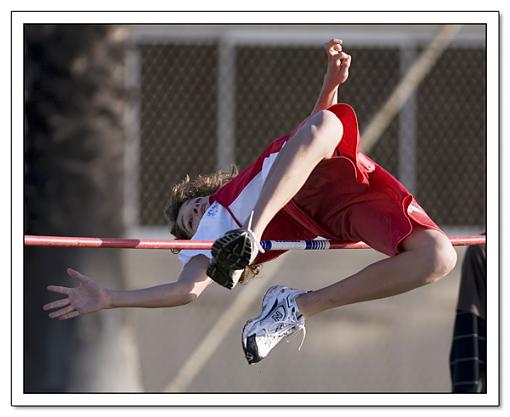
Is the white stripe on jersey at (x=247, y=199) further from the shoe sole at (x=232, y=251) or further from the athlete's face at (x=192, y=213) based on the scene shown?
the shoe sole at (x=232, y=251)

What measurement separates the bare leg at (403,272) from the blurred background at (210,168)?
2.97m

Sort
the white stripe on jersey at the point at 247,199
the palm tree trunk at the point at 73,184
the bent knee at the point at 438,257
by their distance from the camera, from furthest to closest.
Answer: the palm tree trunk at the point at 73,184 < the white stripe on jersey at the point at 247,199 < the bent knee at the point at 438,257

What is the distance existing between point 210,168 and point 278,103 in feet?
1.97

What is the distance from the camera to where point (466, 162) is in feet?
32.4

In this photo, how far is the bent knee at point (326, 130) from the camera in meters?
5.30

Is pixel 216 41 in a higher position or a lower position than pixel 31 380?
higher

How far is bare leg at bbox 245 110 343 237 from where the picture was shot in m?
5.21

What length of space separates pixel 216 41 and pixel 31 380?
2.56 m

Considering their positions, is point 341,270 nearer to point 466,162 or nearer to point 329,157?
point 466,162

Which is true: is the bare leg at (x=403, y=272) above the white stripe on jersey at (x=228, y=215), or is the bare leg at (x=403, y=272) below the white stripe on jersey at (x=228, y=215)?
below

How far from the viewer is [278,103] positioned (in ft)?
31.6

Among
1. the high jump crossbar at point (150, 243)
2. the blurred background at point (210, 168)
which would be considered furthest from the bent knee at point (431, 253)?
the blurred background at point (210, 168)

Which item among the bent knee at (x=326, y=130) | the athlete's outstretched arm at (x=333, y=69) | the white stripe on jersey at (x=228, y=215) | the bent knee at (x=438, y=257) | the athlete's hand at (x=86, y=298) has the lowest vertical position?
the athlete's hand at (x=86, y=298)
